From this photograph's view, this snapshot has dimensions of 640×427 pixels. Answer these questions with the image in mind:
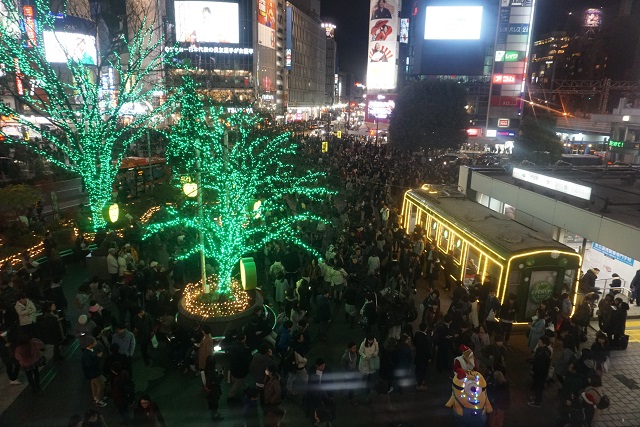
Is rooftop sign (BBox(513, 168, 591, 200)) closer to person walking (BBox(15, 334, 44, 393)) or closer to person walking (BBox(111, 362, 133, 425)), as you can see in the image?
person walking (BBox(111, 362, 133, 425))

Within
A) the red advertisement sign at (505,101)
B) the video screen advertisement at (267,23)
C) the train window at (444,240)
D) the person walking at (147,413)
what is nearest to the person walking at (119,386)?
the person walking at (147,413)

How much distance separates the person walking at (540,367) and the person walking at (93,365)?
7663mm

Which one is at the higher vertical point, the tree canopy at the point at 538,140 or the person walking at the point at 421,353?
the tree canopy at the point at 538,140

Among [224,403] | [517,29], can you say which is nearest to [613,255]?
[224,403]

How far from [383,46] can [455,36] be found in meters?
11.4

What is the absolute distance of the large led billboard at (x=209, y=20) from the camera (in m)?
62.2

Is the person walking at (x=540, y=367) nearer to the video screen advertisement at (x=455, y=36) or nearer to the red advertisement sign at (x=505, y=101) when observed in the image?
the red advertisement sign at (x=505, y=101)

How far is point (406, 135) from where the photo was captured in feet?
133

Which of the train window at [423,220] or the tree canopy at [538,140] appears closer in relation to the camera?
the train window at [423,220]

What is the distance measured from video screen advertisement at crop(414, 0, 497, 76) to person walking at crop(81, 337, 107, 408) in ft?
225

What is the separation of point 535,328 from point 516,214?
25.2 ft

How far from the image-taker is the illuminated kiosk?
10.1 m

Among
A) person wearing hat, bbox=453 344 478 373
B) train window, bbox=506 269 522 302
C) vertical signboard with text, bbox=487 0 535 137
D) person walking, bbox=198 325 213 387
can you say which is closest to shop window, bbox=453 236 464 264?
train window, bbox=506 269 522 302

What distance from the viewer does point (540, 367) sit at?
788 cm
